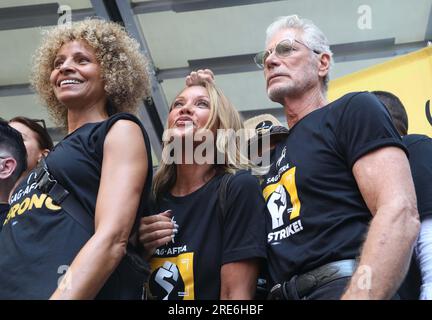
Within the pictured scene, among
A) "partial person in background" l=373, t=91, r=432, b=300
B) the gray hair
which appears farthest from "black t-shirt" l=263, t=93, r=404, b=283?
the gray hair

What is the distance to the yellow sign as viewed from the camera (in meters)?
3.15

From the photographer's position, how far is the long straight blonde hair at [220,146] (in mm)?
2303

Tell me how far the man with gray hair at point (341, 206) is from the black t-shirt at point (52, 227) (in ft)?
1.46

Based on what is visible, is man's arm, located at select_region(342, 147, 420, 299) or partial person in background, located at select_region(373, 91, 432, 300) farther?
partial person in background, located at select_region(373, 91, 432, 300)

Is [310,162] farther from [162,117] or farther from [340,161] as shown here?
[162,117]

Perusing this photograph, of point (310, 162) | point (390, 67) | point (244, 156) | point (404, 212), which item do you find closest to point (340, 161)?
Result: point (310, 162)

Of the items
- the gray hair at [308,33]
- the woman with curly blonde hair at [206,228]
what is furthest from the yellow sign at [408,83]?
the woman with curly blonde hair at [206,228]

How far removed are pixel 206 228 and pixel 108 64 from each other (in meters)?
0.71

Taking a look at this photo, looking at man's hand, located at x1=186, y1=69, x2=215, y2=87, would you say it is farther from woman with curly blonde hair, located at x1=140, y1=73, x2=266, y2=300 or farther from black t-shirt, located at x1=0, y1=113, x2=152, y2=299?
black t-shirt, located at x1=0, y1=113, x2=152, y2=299

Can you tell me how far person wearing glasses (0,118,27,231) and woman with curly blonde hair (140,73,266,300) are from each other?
545 mm

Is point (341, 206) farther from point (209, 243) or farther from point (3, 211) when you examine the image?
point (3, 211)

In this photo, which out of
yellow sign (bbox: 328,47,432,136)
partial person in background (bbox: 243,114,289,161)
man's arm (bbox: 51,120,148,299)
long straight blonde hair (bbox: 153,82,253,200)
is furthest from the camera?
yellow sign (bbox: 328,47,432,136)

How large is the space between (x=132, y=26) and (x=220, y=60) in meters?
0.69

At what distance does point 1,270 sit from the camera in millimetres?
1752
